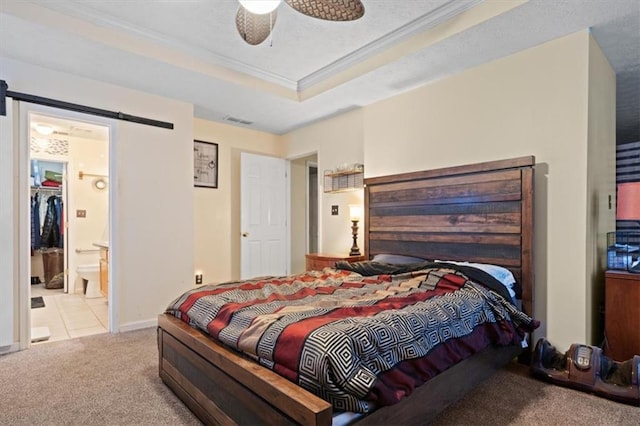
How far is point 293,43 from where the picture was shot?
305 cm

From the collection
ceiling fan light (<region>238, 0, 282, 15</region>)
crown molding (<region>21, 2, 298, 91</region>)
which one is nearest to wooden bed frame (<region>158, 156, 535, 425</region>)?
crown molding (<region>21, 2, 298, 91</region>)

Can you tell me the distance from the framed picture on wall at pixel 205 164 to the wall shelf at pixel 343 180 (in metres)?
1.53

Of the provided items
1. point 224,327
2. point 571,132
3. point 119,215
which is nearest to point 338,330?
point 224,327

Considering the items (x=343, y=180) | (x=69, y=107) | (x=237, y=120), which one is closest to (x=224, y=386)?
(x=69, y=107)

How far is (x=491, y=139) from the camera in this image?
300 centimetres

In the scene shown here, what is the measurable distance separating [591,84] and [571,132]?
0.39 m

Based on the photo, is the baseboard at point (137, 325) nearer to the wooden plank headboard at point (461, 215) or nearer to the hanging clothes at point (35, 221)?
the wooden plank headboard at point (461, 215)

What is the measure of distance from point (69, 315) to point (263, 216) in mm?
2652

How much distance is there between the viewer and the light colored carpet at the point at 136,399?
190 centimetres

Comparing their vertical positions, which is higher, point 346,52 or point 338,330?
point 346,52

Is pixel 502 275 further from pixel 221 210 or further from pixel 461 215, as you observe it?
A: pixel 221 210

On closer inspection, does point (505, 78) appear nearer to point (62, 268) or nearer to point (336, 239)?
point (336, 239)

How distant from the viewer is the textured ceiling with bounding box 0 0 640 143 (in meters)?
2.46

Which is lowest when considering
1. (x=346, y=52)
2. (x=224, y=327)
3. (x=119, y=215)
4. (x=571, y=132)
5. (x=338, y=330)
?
(x=224, y=327)
